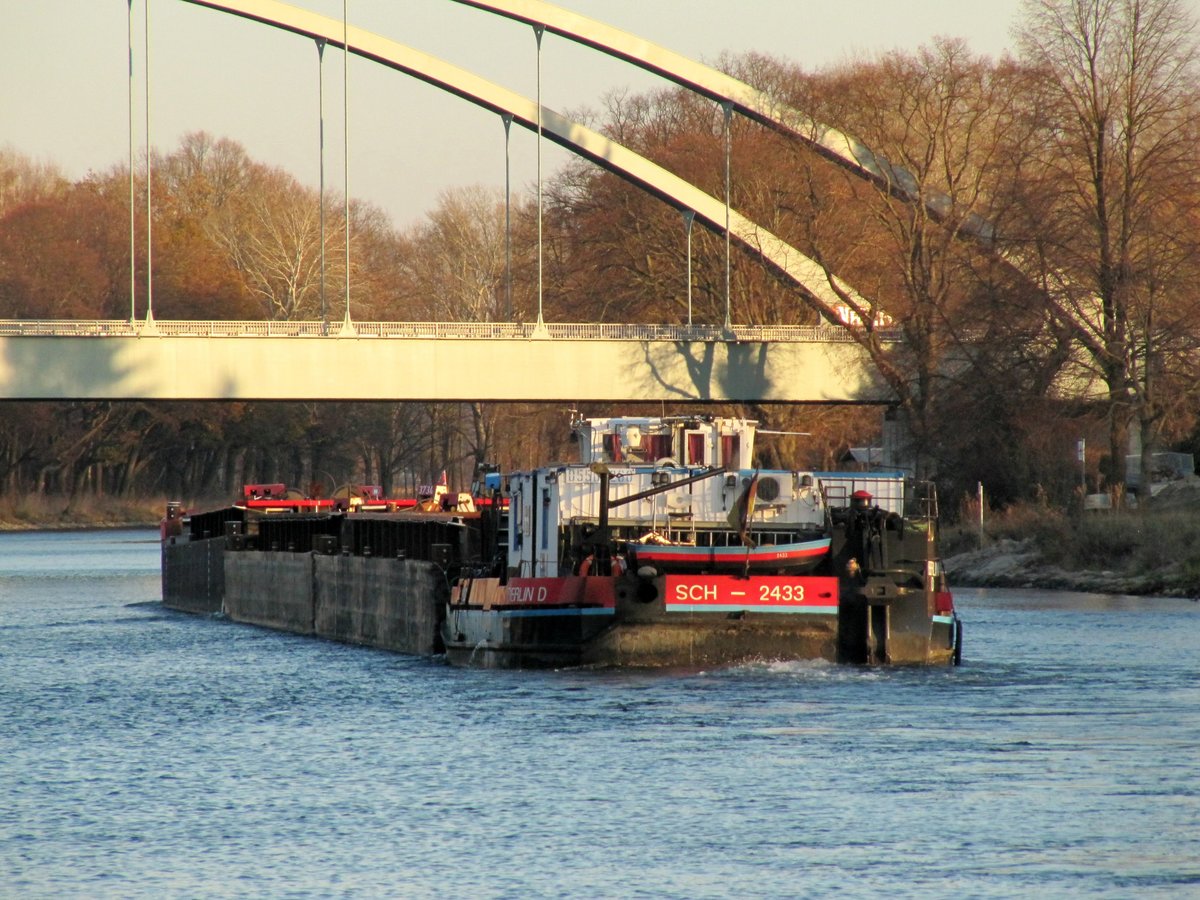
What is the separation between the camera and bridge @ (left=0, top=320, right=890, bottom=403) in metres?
60.7

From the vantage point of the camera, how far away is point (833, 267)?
63469mm

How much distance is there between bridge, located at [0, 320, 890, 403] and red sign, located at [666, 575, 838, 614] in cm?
3589

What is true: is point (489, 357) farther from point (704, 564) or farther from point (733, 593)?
point (733, 593)

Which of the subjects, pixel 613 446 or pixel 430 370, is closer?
pixel 613 446

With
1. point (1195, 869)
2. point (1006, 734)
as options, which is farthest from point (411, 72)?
point (1195, 869)

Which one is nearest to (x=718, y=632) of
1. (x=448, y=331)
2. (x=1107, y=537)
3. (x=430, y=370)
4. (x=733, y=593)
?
(x=733, y=593)

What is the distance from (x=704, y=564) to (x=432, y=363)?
37946 mm

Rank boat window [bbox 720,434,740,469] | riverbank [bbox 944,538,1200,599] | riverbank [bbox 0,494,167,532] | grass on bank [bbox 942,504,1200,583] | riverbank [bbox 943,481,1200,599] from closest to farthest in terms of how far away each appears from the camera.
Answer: boat window [bbox 720,434,740,469]
riverbank [bbox 944,538,1200,599]
riverbank [bbox 943,481,1200,599]
grass on bank [bbox 942,504,1200,583]
riverbank [bbox 0,494,167,532]

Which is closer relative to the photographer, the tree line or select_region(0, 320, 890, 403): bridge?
the tree line

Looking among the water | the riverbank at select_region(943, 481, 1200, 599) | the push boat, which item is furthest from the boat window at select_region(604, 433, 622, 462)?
the riverbank at select_region(943, 481, 1200, 599)

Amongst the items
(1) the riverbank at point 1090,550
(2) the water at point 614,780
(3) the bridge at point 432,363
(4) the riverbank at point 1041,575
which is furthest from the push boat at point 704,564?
(3) the bridge at point 432,363

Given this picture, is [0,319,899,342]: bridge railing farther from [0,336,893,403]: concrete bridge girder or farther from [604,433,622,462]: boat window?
[604,433,622,462]: boat window

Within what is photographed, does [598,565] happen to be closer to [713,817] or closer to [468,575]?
[468,575]

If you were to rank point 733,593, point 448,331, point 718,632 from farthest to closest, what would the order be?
point 448,331
point 718,632
point 733,593
